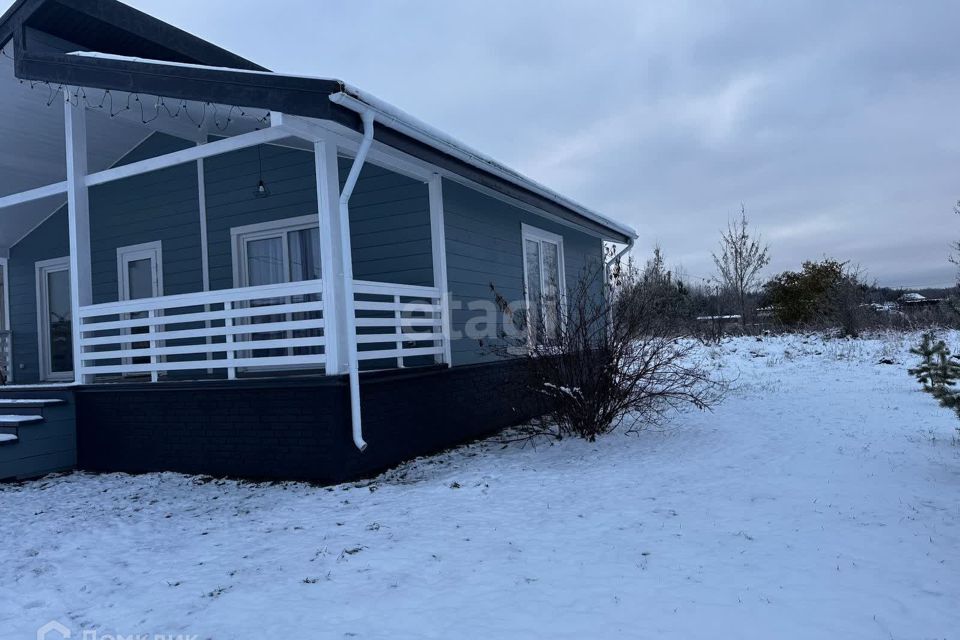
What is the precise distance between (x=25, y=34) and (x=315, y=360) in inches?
173

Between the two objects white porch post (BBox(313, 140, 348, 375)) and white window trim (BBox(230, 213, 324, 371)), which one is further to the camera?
white window trim (BBox(230, 213, 324, 371))

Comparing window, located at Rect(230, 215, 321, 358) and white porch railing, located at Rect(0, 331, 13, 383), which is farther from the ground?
window, located at Rect(230, 215, 321, 358)

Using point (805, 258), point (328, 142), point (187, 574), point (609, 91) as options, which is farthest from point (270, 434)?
point (805, 258)

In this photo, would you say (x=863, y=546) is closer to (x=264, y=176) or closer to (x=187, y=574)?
(x=187, y=574)

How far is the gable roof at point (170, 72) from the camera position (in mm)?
5145

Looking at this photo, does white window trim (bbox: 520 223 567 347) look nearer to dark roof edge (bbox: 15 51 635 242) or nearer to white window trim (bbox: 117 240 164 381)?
dark roof edge (bbox: 15 51 635 242)

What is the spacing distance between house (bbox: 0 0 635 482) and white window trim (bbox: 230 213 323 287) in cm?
3

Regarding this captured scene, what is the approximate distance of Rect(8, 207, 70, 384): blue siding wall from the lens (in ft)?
32.3

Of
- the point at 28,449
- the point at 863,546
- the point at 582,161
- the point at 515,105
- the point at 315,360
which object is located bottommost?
the point at 863,546

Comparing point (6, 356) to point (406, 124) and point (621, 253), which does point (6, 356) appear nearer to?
point (406, 124)

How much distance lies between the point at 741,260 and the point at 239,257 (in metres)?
19.2

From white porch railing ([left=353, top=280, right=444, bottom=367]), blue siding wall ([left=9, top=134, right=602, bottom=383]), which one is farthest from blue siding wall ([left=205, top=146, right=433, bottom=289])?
white porch railing ([left=353, top=280, right=444, bottom=367])

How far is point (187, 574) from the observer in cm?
367

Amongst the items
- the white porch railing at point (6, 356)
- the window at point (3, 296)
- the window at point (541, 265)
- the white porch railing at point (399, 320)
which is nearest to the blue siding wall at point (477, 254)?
the window at point (541, 265)
